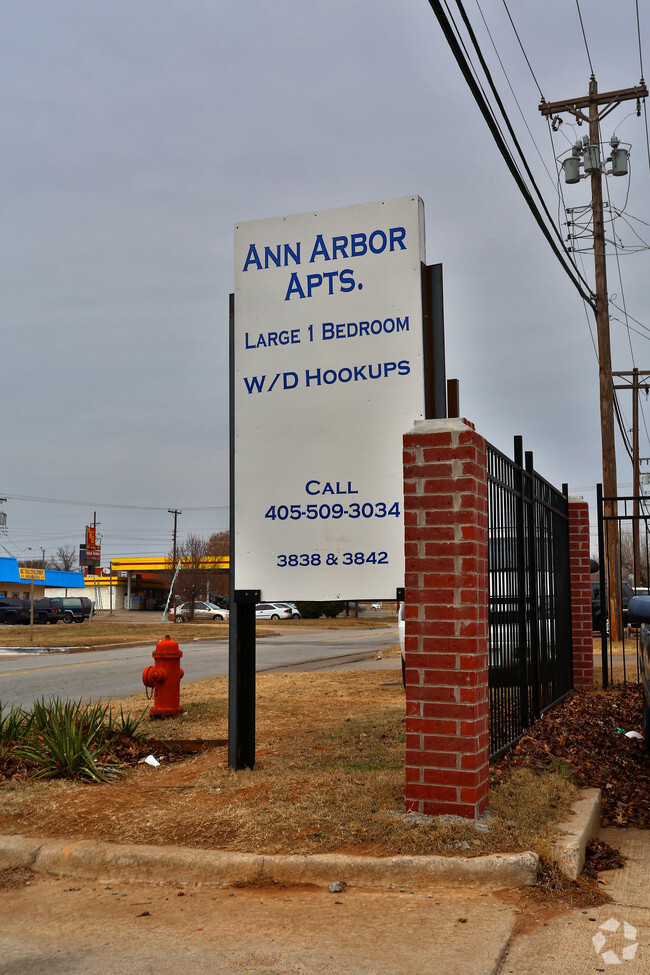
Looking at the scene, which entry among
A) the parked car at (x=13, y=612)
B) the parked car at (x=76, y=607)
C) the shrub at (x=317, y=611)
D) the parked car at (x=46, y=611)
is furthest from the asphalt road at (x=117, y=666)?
the shrub at (x=317, y=611)

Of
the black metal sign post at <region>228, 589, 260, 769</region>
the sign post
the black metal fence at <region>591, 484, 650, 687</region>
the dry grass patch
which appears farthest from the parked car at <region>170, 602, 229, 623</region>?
the sign post

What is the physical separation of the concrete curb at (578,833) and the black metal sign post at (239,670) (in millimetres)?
2270

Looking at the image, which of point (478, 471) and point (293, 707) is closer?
point (478, 471)

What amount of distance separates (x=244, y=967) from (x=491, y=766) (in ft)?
9.54

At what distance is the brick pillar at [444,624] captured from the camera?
4773 millimetres

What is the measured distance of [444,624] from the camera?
4.86 m

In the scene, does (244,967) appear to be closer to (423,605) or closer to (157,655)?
(423,605)

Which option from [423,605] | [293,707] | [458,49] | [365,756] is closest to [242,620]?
[365,756]

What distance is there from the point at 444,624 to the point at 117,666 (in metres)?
15.6

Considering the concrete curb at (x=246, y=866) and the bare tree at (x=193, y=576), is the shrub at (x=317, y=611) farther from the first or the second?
the concrete curb at (x=246, y=866)

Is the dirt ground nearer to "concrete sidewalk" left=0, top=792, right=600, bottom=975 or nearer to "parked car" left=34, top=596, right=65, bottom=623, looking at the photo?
"concrete sidewalk" left=0, top=792, right=600, bottom=975

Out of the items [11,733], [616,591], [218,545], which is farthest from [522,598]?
[218,545]

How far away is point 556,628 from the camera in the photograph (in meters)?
9.16

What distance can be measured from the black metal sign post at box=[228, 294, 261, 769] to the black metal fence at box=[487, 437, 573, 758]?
5.50 ft
